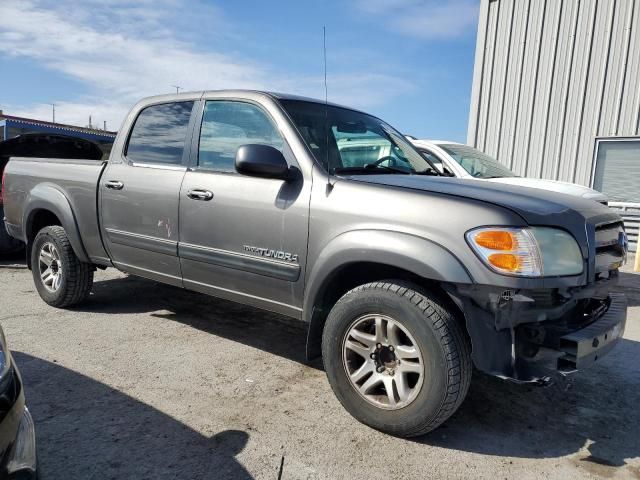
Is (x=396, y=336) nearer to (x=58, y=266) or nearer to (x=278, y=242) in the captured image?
(x=278, y=242)

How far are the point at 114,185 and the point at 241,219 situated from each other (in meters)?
1.45

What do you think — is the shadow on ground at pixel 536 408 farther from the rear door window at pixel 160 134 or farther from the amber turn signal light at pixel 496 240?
the rear door window at pixel 160 134

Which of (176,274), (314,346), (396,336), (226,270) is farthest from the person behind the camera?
(176,274)

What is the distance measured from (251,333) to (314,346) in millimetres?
1345

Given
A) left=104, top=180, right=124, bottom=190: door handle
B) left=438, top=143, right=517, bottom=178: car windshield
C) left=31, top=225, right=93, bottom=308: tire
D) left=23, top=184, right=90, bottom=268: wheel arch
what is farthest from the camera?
left=438, top=143, right=517, bottom=178: car windshield

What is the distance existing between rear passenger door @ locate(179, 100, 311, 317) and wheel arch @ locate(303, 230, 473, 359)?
15cm

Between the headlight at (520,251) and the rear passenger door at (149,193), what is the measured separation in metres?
2.19

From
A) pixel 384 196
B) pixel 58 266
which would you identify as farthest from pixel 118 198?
pixel 384 196

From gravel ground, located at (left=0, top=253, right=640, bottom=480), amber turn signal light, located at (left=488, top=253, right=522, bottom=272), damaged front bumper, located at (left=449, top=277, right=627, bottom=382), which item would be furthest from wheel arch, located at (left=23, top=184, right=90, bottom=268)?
amber turn signal light, located at (left=488, top=253, right=522, bottom=272)

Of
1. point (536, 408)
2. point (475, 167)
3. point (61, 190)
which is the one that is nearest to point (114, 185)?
point (61, 190)

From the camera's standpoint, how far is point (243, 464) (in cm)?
236

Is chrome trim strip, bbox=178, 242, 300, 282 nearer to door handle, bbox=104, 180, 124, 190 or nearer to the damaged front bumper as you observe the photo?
door handle, bbox=104, 180, 124, 190

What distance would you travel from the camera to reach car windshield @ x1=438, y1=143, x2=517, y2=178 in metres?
6.63

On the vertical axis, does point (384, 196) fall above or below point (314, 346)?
above
